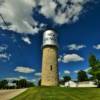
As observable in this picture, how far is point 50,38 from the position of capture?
51656 millimetres

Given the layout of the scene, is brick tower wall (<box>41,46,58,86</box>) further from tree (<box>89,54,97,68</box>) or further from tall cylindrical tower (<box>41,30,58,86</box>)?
tree (<box>89,54,97,68</box>)

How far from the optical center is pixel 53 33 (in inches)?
2044

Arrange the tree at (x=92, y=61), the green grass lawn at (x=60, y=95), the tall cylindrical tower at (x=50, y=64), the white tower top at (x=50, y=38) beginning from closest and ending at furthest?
the green grass lawn at (x=60, y=95) < the tall cylindrical tower at (x=50, y=64) < the white tower top at (x=50, y=38) < the tree at (x=92, y=61)

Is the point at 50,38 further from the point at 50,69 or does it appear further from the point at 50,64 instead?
the point at 50,69

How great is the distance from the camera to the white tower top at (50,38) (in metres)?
51.0

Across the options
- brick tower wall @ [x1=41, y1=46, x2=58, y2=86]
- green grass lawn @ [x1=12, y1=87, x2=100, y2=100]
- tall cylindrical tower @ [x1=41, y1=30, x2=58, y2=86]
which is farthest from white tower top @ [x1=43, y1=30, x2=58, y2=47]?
green grass lawn @ [x1=12, y1=87, x2=100, y2=100]

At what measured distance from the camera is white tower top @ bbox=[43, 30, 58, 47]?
5103cm

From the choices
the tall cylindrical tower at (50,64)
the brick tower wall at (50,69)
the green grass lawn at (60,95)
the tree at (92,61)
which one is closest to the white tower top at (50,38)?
the tall cylindrical tower at (50,64)

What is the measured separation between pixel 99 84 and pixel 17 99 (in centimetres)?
3891

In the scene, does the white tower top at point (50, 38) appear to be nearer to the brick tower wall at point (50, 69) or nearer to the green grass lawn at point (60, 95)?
the brick tower wall at point (50, 69)

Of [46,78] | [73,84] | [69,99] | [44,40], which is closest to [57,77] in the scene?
[46,78]

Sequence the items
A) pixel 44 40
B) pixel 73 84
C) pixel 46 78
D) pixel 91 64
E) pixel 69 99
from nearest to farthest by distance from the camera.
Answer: pixel 69 99
pixel 46 78
pixel 44 40
pixel 91 64
pixel 73 84

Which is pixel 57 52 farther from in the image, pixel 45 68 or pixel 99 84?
pixel 99 84

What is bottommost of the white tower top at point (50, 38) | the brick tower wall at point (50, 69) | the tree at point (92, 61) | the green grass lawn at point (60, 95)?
the green grass lawn at point (60, 95)
